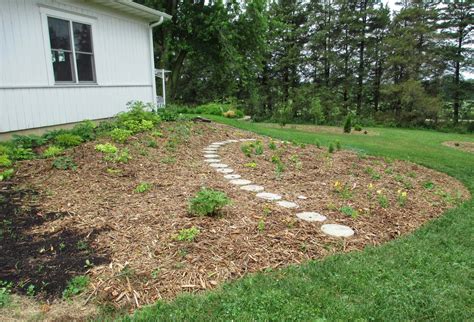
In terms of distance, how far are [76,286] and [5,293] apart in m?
0.44

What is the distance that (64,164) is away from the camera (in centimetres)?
454

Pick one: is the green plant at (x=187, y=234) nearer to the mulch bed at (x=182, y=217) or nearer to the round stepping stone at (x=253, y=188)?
the mulch bed at (x=182, y=217)

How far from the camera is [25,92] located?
5867mm

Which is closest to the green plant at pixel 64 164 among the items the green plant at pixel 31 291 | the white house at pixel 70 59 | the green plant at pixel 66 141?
the green plant at pixel 66 141

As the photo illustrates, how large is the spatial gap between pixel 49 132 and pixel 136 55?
3.58 metres

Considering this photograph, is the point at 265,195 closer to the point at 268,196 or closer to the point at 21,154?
the point at 268,196

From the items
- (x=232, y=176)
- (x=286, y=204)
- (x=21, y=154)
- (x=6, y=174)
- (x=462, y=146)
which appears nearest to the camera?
(x=286, y=204)

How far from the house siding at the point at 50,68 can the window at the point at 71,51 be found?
172mm

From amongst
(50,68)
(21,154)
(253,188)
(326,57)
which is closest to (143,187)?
(253,188)

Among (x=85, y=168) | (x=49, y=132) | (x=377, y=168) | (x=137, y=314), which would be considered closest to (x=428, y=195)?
(x=377, y=168)

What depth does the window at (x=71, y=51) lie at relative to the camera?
21.3 ft

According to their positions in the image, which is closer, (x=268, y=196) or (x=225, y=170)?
(x=268, y=196)

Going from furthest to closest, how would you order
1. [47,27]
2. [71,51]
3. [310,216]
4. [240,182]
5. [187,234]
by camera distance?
[71,51] < [47,27] < [240,182] < [310,216] < [187,234]

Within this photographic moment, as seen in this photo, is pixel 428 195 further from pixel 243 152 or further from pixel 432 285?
pixel 243 152
